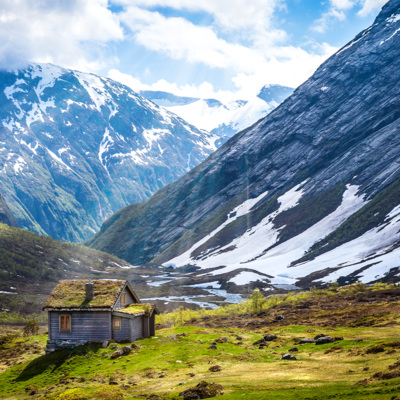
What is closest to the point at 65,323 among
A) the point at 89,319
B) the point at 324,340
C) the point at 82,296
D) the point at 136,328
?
the point at 89,319

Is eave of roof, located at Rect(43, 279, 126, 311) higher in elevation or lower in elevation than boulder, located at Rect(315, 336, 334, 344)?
higher

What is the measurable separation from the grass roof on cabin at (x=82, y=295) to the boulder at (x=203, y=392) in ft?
68.1

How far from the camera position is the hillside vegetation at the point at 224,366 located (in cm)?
2445

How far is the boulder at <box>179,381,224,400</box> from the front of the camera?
2530 cm

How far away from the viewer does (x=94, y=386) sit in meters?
31.4

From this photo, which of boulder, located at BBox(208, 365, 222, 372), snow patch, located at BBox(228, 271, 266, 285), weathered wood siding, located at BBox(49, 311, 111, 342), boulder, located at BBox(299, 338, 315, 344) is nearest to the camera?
boulder, located at BBox(208, 365, 222, 372)

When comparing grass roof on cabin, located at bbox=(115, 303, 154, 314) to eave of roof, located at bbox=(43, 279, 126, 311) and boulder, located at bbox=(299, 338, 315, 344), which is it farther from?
boulder, located at bbox=(299, 338, 315, 344)

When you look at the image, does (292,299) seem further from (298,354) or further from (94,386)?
(94,386)

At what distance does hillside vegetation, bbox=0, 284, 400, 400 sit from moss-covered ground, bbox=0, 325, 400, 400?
71 millimetres

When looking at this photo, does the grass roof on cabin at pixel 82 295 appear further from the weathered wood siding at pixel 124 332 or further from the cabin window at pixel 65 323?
the weathered wood siding at pixel 124 332

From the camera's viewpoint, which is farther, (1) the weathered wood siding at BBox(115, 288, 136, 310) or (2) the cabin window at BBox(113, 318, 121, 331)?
(1) the weathered wood siding at BBox(115, 288, 136, 310)

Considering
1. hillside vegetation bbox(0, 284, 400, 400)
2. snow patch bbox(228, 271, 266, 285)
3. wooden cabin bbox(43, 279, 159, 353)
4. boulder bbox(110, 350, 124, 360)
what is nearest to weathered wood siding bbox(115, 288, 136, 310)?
wooden cabin bbox(43, 279, 159, 353)

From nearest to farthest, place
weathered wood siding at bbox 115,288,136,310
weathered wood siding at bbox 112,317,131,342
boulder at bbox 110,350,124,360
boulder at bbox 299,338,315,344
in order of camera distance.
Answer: boulder at bbox 110,350,124,360
boulder at bbox 299,338,315,344
weathered wood siding at bbox 112,317,131,342
weathered wood siding at bbox 115,288,136,310

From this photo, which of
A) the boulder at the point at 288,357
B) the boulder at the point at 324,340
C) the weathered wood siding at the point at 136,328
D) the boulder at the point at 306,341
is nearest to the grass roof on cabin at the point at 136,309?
the weathered wood siding at the point at 136,328
